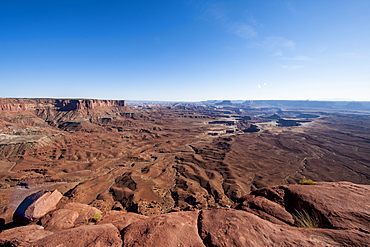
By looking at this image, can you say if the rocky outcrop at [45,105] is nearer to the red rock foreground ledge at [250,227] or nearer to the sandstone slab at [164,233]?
the red rock foreground ledge at [250,227]

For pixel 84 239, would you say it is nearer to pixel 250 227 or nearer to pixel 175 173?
pixel 250 227

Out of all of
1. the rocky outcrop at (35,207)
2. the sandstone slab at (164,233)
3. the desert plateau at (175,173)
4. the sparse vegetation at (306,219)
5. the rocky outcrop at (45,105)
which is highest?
the rocky outcrop at (45,105)

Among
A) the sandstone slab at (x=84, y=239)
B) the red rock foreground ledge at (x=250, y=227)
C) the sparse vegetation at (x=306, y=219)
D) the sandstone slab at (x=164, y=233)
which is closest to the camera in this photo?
the red rock foreground ledge at (x=250, y=227)

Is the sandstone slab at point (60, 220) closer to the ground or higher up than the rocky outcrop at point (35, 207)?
higher up

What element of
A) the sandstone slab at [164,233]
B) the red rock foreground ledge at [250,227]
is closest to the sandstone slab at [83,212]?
the red rock foreground ledge at [250,227]

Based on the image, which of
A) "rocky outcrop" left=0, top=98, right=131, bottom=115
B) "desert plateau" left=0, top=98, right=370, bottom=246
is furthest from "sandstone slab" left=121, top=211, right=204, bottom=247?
"rocky outcrop" left=0, top=98, right=131, bottom=115

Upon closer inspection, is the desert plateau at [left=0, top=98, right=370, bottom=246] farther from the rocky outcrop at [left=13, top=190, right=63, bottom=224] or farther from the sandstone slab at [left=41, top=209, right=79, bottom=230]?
the sandstone slab at [left=41, top=209, right=79, bottom=230]

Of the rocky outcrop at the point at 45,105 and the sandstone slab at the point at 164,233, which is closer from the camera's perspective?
the sandstone slab at the point at 164,233

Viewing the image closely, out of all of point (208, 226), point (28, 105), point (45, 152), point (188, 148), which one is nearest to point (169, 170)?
point (188, 148)
